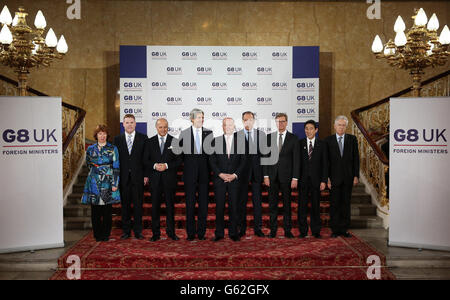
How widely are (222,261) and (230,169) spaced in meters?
1.20

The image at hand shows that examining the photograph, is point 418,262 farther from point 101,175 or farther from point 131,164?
point 101,175

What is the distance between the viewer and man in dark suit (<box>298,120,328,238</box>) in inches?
202

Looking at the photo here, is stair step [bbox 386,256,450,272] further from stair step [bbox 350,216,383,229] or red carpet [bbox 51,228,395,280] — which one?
stair step [bbox 350,216,383,229]


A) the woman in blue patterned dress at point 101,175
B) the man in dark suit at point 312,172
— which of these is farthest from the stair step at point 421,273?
the woman in blue patterned dress at point 101,175

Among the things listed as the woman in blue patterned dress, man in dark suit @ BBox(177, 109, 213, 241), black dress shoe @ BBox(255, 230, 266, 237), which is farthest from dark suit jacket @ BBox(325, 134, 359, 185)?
the woman in blue patterned dress

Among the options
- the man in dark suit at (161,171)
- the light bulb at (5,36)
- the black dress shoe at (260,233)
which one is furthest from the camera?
the light bulb at (5,36)

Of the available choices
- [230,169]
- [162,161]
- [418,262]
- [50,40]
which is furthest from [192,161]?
[50,40]

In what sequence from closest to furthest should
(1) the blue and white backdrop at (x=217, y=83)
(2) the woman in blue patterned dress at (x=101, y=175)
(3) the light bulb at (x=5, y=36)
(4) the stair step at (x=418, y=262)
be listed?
1. (4) the stair step at (x=418, y=262)
2. (2) the woman in blue patterned dress at (x=101, y=175)
3. (3) the light bulb at (x=5, y=36)
4. (1) the blue and white backdrop at (x=217, y=83)

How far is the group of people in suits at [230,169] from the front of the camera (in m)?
5.02

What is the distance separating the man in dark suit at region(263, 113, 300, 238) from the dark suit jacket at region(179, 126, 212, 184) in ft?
2.61

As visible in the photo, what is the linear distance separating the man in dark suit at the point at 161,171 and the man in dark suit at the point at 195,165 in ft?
0.51

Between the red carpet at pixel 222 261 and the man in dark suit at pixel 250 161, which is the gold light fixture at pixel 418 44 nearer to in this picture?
the man in dark suit at pixel 250 161

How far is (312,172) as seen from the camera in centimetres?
513
